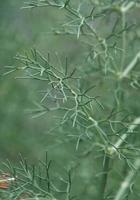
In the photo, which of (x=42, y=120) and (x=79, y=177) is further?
(x=42, y=120)

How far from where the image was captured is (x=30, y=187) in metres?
1.70

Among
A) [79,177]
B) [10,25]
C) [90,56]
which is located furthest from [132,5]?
[10,25]

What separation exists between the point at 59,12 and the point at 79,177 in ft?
3.14

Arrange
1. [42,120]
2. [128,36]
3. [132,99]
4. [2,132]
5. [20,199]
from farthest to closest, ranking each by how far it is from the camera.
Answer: [42,120] < [2,132] < [132,99] < [128,36] < [20,199]

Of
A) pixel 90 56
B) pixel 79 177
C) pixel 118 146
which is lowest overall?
pixel 79 177

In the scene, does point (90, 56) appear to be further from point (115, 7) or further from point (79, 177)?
point (79, 177)

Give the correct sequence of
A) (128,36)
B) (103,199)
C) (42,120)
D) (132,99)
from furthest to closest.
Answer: (42,120) < (132,99) < (128,36) < (103,199)

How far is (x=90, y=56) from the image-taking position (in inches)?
71.1

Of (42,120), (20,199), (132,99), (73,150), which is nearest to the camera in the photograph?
(20,199)

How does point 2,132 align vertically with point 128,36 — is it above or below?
below

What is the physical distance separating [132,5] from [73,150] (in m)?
0.88

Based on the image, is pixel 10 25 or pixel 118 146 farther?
pixel 10 25

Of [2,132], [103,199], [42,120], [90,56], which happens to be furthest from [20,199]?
[42,120]

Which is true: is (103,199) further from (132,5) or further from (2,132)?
(2,132)
